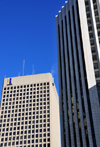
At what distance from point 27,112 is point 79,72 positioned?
57777mm

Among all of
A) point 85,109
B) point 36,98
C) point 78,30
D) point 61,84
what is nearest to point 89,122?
point 85,109

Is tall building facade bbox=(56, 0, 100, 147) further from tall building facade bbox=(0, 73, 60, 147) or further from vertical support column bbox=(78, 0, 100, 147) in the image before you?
tall building facade bbox=(0, 73, 60, 147)

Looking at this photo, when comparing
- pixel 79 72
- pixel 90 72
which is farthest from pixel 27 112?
pixel 90 72

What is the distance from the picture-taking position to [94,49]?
78750mm

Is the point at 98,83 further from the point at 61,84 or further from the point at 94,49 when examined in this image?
the point at 61,84

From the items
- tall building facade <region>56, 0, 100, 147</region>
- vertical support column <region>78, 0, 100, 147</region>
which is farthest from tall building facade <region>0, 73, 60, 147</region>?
vertical support column <region>78, 0, 100, 147</region>

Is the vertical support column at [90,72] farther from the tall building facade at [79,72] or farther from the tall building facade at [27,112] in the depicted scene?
the tall building facade at [27,112]

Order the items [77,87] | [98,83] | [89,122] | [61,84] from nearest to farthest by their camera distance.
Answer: [89,122]
[98,83]
[77,87]
[61,84]

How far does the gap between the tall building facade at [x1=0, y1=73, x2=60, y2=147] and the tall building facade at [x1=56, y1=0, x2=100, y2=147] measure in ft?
127

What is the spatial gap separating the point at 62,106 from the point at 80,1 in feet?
161

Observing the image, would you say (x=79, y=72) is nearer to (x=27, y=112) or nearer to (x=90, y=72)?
(x=90, y=72)

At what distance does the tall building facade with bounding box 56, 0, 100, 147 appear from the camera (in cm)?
6875

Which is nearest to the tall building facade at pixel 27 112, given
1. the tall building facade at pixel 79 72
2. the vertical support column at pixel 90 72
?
the tall building facade at pixel 79 72

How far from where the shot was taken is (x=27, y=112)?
123375mm
